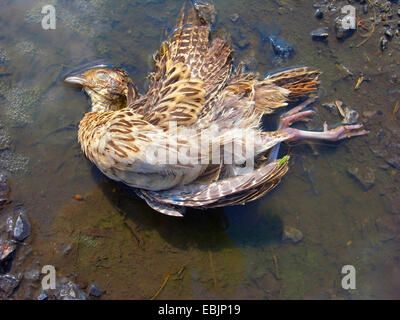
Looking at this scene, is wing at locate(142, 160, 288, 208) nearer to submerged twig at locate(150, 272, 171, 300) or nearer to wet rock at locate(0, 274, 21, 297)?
submerged twig at locate(150, 272, 171, 300)

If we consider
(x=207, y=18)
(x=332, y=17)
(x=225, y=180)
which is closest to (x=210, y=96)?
(x=225, y=180)

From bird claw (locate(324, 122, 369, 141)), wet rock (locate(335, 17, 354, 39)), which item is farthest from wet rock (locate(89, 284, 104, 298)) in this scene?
wet rock (locate(335, 17, 354, 39))

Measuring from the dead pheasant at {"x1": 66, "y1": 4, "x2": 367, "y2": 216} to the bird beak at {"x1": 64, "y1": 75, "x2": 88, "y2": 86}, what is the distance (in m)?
0.01

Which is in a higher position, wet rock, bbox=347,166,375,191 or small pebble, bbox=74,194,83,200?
wet rock, bbox=347,166,375,191

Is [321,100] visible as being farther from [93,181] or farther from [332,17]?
[93,181]

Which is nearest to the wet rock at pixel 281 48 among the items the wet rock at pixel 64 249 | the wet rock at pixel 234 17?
the wet rock at pixel 234 17

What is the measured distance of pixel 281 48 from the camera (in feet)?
16.6

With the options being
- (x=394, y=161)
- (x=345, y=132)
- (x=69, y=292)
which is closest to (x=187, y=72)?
(x=345, y=132)

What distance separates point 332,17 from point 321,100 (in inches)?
50.2

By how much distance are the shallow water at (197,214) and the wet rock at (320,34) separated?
79mm

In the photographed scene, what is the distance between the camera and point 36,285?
400 cm

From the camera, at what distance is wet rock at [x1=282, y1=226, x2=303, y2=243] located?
4.43 meters

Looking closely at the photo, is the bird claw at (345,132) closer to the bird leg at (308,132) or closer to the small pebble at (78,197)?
the bird leg at (308,132)

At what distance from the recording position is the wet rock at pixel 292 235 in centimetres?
443
